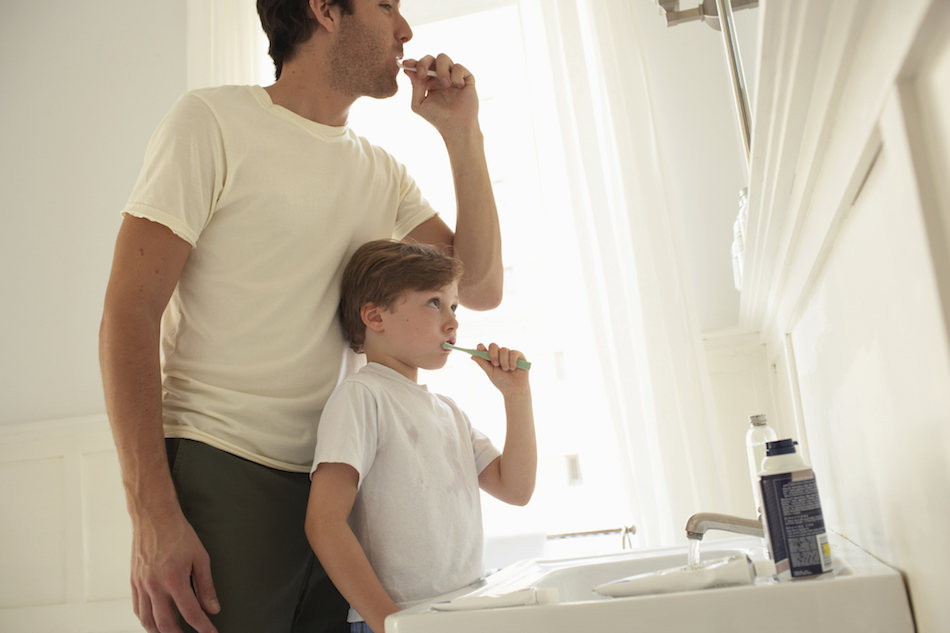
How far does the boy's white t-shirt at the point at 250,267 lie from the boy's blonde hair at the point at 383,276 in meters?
0.03

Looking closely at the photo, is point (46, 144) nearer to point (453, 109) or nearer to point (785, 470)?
point (453, 109)

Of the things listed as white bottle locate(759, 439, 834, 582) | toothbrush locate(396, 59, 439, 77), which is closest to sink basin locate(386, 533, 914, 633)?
white bottle locate(759, 439, 834, 582)

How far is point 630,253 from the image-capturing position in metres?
1.89

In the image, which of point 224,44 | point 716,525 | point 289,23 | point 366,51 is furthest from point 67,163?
point 716,525

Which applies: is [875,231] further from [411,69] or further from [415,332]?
[411,69]

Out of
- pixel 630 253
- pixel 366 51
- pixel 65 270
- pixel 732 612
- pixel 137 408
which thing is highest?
pixel 65 270

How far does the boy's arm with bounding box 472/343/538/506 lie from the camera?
106 cm

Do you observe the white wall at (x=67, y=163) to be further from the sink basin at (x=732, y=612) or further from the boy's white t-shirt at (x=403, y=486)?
the sink basin at (x=732, y=612)

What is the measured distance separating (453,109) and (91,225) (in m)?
1.71

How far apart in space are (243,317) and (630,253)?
118 centimetres

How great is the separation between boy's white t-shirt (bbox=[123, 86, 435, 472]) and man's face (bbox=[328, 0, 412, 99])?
0.11 m

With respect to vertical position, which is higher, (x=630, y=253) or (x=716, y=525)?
(x=630, y=253)

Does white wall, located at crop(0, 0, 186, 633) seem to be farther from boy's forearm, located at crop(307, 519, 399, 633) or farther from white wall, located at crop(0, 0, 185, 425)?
boy's forearm, located at crop(307, 519, 399, 633)

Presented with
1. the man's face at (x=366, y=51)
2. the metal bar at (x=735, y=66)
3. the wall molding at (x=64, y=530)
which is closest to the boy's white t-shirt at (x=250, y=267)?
the man's face at (x=366, y=51)
